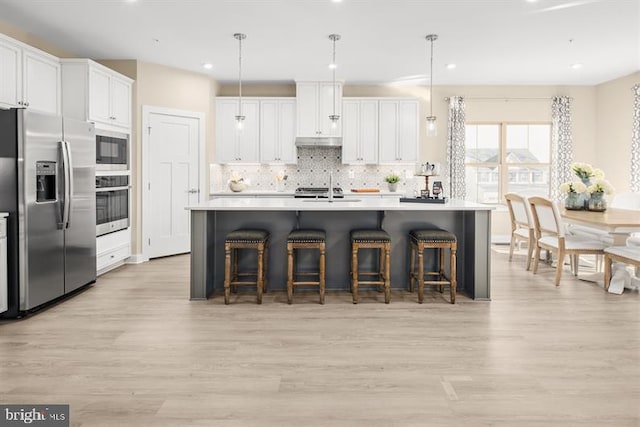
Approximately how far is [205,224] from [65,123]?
1.52m

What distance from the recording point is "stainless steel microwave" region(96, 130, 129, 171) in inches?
206

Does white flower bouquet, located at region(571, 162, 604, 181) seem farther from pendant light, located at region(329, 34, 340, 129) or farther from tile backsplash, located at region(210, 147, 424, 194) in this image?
pendant light, located at region(329, 34, 340, 129)

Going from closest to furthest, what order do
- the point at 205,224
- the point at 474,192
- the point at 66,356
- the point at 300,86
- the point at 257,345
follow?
the point at 66,356, the point at 257,345, the point at 205,224, the point at 300,86, the point at 474,192

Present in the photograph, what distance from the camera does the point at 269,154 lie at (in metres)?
7.45

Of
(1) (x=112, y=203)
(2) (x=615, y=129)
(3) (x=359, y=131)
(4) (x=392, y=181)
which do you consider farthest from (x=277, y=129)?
(2) (x=615, y=129)

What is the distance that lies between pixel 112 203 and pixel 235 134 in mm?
2482

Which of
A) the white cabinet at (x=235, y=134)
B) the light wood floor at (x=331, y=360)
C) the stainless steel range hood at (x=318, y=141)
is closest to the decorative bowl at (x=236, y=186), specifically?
the white cabinet at (x=235, y=134)

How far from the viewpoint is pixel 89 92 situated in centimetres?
514

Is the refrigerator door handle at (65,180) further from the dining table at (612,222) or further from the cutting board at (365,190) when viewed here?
the dining table at (612,222)

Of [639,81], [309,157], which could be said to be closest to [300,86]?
[309,157]

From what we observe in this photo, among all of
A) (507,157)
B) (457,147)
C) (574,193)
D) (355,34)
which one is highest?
(355,34)

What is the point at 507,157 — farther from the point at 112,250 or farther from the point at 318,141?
the point at 112,250

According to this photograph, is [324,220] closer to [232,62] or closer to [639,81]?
[232,62]

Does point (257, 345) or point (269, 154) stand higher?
point (269, 154)
